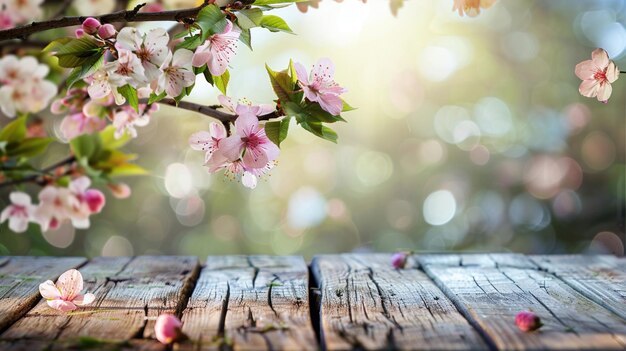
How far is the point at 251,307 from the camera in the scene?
1.11m

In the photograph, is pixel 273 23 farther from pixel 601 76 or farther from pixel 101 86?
pixel 601 76

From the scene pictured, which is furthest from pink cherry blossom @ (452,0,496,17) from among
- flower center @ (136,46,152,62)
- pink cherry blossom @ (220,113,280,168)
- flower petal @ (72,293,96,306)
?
flower petal @ (72,293,96,306)

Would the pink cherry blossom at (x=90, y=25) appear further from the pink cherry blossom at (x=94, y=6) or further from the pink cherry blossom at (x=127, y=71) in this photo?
the pink cherry blossom at (x=94, y=6)

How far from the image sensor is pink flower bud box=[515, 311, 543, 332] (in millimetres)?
934

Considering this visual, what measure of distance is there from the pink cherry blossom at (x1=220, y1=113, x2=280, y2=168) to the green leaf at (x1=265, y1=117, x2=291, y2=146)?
0.08 ft

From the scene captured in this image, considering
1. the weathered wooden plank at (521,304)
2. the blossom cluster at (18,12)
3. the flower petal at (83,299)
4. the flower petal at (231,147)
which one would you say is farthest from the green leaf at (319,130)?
the blossom cluster at (18,12)

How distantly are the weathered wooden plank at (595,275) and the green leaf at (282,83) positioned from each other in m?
0.59

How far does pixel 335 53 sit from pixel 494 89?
32.5 inches

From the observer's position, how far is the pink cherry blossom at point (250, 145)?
105 centimetres

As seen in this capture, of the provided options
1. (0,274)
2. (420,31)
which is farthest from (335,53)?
(0,274)

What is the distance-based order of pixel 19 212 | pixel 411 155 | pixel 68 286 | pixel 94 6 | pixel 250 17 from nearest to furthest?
pixel 250 17 → pixel 68 286 → pixel 19 212 → pixel 94 6 → pixel 411 155

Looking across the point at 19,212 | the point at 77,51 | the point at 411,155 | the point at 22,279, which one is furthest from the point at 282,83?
the point at 411,155

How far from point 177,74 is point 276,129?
0.55ft

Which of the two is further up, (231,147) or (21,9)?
(21,9)
